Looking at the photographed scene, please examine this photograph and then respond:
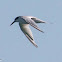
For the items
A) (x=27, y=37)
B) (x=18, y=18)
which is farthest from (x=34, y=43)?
(x=18, y=18)

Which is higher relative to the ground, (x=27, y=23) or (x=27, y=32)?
(x=27, y=23)

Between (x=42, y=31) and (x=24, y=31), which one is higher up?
(x=42, y=31)

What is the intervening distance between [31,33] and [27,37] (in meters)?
1.36

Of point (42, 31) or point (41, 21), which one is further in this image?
point (41, 21)

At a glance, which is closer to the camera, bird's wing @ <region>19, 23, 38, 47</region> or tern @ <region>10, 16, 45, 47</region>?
tern @ <region>10, 16, 45, 47</region>

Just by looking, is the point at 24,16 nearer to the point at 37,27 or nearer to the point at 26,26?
the point at 26,26

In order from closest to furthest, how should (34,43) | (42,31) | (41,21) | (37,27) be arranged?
(42,31)
(37,27)
(34,43)
(41,21)

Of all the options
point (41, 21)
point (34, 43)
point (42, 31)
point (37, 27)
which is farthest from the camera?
point (41, 21)

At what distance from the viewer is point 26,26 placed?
257 feet

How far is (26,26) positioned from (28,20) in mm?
4256

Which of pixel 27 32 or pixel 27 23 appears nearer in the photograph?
pixel 27 23

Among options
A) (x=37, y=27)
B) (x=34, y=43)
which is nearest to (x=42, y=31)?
(x=37, y=27)

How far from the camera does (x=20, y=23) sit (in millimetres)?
77688

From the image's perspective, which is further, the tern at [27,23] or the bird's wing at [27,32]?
the bird's wing at [27,32]
